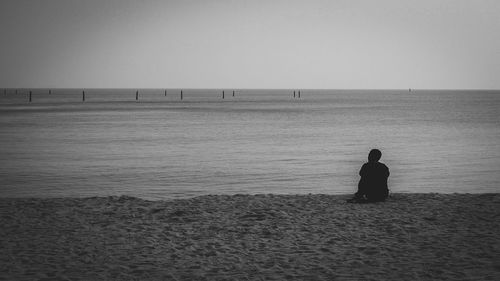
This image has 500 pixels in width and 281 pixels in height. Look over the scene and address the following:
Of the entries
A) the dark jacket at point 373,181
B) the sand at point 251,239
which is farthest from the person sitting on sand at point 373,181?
the sand at point 251,239

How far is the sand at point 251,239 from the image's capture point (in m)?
8.34

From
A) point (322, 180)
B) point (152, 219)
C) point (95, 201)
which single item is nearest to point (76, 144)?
point (322, 180)

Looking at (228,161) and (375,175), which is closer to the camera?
(375,175)

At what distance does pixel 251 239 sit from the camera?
10289mm

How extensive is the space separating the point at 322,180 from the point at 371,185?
7.94 meters

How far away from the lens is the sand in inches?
328

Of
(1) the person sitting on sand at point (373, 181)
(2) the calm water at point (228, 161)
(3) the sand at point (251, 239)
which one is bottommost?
(2) the calm water at point (228, 161)

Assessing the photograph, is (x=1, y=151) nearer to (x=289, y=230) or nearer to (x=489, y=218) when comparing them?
(x=289, y=230)

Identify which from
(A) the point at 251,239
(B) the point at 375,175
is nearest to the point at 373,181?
(B) the point at 375,175

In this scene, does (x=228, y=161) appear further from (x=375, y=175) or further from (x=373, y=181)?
(x=375, y=175)

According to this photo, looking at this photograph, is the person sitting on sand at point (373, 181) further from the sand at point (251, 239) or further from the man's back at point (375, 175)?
the sand at point (251, 239)

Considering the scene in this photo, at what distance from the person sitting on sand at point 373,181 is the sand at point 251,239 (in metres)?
0.33

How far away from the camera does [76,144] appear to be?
120ft

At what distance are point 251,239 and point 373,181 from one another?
4.57 m
